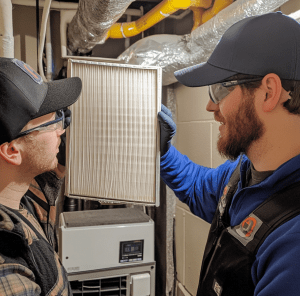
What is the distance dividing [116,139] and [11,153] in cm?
41

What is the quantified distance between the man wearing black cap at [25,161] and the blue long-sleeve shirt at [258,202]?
0.59 m

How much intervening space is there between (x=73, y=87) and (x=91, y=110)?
0.47 ft

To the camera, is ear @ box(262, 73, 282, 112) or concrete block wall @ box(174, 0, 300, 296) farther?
concrete block wall @ box(174, 0, 300, 296)

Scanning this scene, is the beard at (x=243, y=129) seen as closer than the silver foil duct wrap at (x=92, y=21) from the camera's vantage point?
Yes

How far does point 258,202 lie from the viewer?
Answer: 0.90m

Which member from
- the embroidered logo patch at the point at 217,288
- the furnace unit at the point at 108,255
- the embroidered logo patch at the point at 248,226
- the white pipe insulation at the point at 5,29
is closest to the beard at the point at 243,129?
the embroidered logo patch at the point at 248,226

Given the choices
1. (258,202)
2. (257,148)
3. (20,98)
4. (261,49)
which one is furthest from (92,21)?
(258,202)

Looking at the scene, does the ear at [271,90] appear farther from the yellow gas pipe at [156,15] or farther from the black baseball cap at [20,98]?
the yellow gas pipe at [156,15]

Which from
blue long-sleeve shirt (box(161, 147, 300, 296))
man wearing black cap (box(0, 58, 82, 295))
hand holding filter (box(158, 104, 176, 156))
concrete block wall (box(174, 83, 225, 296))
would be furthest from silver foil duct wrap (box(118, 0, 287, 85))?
Result: man wearing black cap (box(0, 58, 82, 295))

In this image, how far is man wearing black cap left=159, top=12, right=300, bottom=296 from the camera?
2.51 feet

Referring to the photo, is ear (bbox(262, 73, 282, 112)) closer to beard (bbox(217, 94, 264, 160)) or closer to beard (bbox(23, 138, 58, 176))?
beard (bbox(217, 94, 264, 160))

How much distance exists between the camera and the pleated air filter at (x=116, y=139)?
3.78 feet

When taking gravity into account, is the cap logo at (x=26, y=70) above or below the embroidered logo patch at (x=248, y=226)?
above

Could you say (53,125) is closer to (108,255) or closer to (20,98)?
(20,98)
